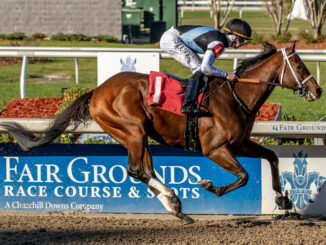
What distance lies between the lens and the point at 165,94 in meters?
5.18

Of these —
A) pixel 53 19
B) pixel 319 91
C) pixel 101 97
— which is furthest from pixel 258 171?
pixel 53 19

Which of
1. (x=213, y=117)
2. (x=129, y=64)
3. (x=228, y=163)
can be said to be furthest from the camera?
(x=129, y=64)

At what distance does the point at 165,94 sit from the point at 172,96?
0.06 metres

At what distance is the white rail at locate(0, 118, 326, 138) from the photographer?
5633mm

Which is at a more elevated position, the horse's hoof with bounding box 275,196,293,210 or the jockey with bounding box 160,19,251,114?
the jockey with bounding box 160,19,251,114

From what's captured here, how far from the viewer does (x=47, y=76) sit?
613 inches

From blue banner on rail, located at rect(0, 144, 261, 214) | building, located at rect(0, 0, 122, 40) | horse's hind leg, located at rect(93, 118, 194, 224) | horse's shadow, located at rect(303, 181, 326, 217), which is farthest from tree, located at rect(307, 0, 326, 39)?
horse's hind leg, located at rect(93, 118, 194, 224)

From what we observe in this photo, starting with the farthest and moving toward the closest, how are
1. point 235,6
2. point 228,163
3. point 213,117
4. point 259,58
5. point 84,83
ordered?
1. point 235,6
2. point 84,83
3. point 259,58
4. point 213,117
5. point 228,163

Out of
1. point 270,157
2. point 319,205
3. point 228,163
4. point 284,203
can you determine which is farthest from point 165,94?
point 319,205

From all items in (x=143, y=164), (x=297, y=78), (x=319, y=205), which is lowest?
(x=319, y=205)

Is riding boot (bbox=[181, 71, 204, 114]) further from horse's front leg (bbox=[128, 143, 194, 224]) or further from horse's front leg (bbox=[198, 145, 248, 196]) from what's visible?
horse's front leg (bbox=[128, 143, 194, 224])

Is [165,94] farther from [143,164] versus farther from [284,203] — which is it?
[284,203]

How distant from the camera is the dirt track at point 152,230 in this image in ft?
15.7

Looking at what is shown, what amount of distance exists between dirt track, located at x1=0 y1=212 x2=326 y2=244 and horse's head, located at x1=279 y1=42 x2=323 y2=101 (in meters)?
1.06
